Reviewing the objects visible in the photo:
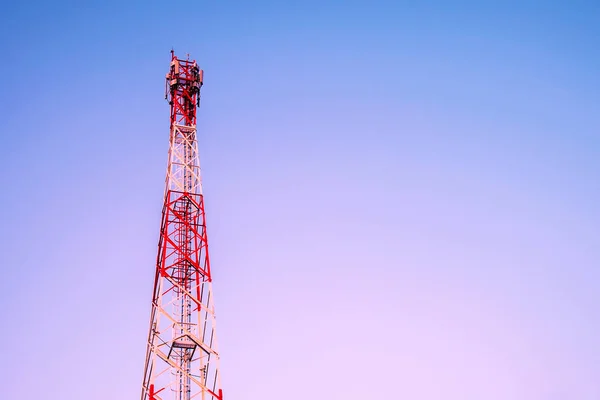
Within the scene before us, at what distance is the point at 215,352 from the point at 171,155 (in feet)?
50.3

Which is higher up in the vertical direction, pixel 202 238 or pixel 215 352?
pixel 202 238

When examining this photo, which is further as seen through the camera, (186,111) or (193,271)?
(186,111)

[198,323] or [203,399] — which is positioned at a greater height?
[198,323]

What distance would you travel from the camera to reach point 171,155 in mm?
51656

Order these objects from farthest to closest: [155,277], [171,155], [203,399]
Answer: [171,155], [155,277], [203,399]

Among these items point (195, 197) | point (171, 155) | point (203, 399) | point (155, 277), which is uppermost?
point (171, 155)

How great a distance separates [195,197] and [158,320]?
9716 millimetres

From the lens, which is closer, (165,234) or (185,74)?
(165,234)

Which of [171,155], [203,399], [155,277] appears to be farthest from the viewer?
[171,155]

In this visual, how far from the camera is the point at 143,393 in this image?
149 feet

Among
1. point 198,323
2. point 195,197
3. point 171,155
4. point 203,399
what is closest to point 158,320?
point 198,323

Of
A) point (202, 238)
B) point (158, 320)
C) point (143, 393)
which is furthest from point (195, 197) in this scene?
point (143, 393)

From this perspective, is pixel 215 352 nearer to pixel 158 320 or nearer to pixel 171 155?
pixel 158 320

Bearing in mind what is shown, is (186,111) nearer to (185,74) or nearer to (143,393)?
(185,74)
